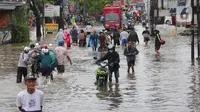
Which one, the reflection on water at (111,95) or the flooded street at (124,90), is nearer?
the flooded street at (124,90)

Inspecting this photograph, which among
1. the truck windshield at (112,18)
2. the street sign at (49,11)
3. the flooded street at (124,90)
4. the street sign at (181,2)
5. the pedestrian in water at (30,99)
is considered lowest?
the flooded street at (124,90)

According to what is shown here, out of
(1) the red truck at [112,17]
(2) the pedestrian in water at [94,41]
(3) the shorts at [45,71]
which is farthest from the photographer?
(1) the red truck at [112,17]

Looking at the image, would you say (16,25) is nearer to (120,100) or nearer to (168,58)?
(168,58)

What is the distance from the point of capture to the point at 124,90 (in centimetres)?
2092

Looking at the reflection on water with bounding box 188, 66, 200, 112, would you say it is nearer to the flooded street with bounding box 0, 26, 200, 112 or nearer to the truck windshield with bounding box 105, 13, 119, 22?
the flooded street with bounding box 0, 26, 200, 112

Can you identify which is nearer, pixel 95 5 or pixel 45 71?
pixel 45 71

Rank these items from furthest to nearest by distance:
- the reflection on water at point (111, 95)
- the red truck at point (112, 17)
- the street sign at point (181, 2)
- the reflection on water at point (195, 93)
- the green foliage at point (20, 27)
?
1. the red truck at point (112, 17)
2. the street sign at point (181, 2)
3. the green foliage at point (20, 27)
4. the reflection on water at point (111, 95)
5. the reflection on water at point (195, 93)

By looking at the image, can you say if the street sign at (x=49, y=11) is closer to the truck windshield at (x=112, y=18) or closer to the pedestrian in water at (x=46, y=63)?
the truck windshield at (x=112, y=18)

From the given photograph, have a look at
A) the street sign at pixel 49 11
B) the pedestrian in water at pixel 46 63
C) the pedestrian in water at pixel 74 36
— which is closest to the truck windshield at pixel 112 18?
the street sign at pixel 49 11

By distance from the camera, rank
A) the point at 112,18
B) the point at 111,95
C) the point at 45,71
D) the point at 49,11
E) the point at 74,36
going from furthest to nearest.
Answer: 1. the point at 112,18
2. the point at 49,11
3. the point at 74,36
4. the point at 45,71
5. the point at 111,95

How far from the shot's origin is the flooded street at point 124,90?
17.5m

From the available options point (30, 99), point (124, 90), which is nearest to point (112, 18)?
point (124, 90)

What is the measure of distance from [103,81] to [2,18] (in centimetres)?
2867

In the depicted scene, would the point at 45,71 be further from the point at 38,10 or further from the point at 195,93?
the point at 38,10
